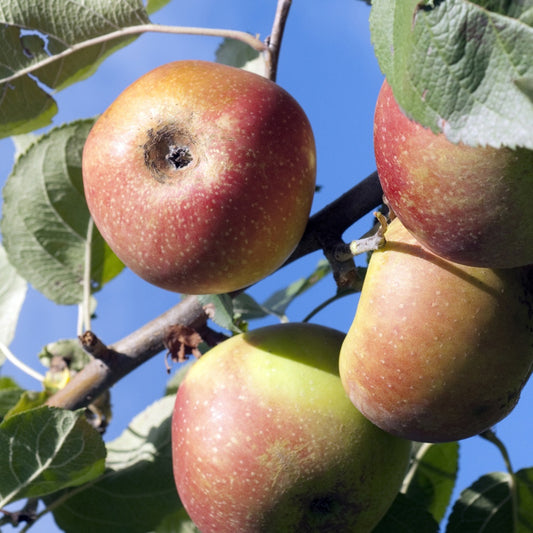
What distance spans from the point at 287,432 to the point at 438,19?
63cm

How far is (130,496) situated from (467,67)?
1181 mm

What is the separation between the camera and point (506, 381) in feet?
3.08

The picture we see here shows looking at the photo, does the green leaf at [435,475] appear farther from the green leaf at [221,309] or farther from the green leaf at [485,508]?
the green leaf at [221,309]

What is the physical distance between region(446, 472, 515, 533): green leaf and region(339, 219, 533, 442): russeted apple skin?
531 mm

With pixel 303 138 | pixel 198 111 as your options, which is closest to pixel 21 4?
Result: pixel 198 111

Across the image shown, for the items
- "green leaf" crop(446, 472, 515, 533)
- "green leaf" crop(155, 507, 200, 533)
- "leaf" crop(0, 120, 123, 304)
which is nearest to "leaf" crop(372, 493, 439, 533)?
"green leaf" crop(446, 472, 515, 533)

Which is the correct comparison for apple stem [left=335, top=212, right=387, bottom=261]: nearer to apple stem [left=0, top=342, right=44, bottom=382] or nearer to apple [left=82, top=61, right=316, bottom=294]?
apple [left=82, top=61, right=316, bottom=294]

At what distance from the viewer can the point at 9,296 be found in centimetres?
189

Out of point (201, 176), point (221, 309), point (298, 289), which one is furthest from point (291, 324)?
point (298, 289)

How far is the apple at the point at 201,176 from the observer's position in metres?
1.00

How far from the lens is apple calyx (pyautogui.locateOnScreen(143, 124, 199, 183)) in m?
1.03

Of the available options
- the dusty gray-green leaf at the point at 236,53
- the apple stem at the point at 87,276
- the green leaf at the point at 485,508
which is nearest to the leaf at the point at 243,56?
the dusty gray-green leaf at the point at 236,53

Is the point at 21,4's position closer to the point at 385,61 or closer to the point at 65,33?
the point at 65,33

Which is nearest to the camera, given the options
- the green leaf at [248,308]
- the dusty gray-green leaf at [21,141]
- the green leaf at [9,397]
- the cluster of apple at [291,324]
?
the cluster of apple at [291,324]
